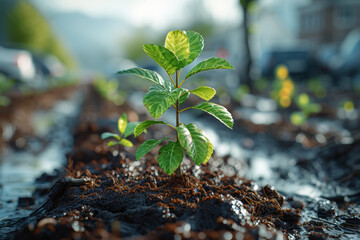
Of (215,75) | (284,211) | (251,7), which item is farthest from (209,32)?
(284,211)

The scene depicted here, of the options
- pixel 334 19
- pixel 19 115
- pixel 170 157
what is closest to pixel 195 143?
pixel 170 157

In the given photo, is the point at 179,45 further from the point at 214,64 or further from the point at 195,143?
the point at 195,143

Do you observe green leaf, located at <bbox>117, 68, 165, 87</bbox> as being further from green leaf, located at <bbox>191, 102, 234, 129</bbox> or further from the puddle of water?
the puddle of water

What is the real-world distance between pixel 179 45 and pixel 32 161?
337 centimetres

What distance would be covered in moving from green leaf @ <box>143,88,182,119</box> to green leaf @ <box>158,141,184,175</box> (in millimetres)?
353

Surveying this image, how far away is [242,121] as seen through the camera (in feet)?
21.1

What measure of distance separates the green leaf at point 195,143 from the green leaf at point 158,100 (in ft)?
0.70

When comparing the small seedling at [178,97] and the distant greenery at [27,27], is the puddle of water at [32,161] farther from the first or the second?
the distant greenery at [27,27]

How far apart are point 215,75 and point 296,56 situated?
3651 mm

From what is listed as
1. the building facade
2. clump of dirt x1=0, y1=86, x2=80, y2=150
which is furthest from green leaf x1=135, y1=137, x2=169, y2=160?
the building facade

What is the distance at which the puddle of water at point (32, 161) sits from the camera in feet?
10.0

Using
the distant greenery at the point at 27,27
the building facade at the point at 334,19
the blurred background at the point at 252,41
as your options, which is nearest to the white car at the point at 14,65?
the blurred background at the point at 252,41

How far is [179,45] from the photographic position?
2119 mm

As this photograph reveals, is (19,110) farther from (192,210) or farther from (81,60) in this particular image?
(81,60)
